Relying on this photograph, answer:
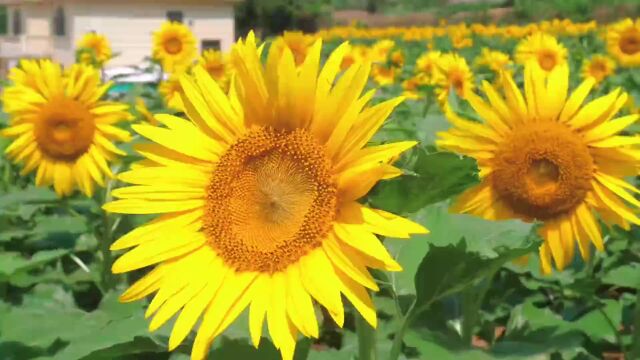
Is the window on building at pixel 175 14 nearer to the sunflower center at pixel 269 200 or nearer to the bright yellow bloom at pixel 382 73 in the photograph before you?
the bright yellow bloom at pixel 382 73

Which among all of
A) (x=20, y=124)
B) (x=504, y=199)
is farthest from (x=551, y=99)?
(x=20, y=124)

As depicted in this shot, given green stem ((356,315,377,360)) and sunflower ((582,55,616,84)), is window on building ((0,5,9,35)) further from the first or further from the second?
green stem ((356,315,377,360))

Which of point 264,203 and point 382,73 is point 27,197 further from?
point 382,73

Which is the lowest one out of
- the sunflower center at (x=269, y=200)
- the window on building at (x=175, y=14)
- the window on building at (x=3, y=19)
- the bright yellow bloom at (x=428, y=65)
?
the window on building at (x=3, y=19)

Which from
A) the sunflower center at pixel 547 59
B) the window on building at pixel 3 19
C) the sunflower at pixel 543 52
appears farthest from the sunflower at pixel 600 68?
the window on building at pixel 3 19

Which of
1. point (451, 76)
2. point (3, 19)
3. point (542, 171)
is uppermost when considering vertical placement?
point (542, 171)

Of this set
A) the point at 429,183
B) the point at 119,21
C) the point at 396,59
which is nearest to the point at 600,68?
the point at 396,59

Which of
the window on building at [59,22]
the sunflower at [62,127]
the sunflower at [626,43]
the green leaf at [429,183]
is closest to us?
the green leaf at [429,183]

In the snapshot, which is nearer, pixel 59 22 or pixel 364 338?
pixel 364 338
